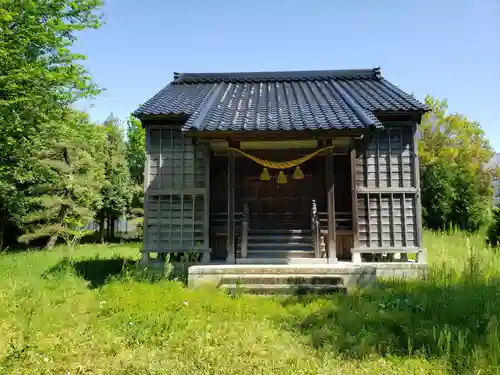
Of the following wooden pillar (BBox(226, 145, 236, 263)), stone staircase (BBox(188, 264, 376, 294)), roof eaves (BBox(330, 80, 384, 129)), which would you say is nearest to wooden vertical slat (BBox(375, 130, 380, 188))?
roof eaves (BBox(330, 80, 384, 129))

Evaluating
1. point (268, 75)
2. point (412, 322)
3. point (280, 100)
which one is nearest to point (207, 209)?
point (280, 100)

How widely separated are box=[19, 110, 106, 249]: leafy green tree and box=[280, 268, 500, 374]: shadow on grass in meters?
13.5

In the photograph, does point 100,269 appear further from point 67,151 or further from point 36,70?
point 67,151

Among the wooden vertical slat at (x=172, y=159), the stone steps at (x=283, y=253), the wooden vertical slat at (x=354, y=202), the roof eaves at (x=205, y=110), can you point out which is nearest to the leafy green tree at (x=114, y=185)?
the roof eaves at (x=205, y=110)

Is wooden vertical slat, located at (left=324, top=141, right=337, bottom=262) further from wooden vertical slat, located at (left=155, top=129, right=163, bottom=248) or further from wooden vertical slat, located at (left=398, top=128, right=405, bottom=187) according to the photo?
wooden vertical slat, located at (left=155, top=129, right=163, bottom=248)

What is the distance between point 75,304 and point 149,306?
139 cm

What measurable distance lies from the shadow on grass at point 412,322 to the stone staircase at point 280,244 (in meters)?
2.03

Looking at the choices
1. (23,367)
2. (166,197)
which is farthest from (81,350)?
(166,197)

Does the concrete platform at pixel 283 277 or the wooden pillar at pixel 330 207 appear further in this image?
the wooden pillar at pixel 330 207

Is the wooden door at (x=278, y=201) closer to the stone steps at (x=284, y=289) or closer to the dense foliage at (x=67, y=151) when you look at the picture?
the stone steps at (x=284, y=289)

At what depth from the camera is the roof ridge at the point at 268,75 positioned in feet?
41.5

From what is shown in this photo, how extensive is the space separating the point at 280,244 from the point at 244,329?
4062mm

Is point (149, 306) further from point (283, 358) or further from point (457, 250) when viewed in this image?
point (457, 250)

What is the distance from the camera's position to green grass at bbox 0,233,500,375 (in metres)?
4.09
